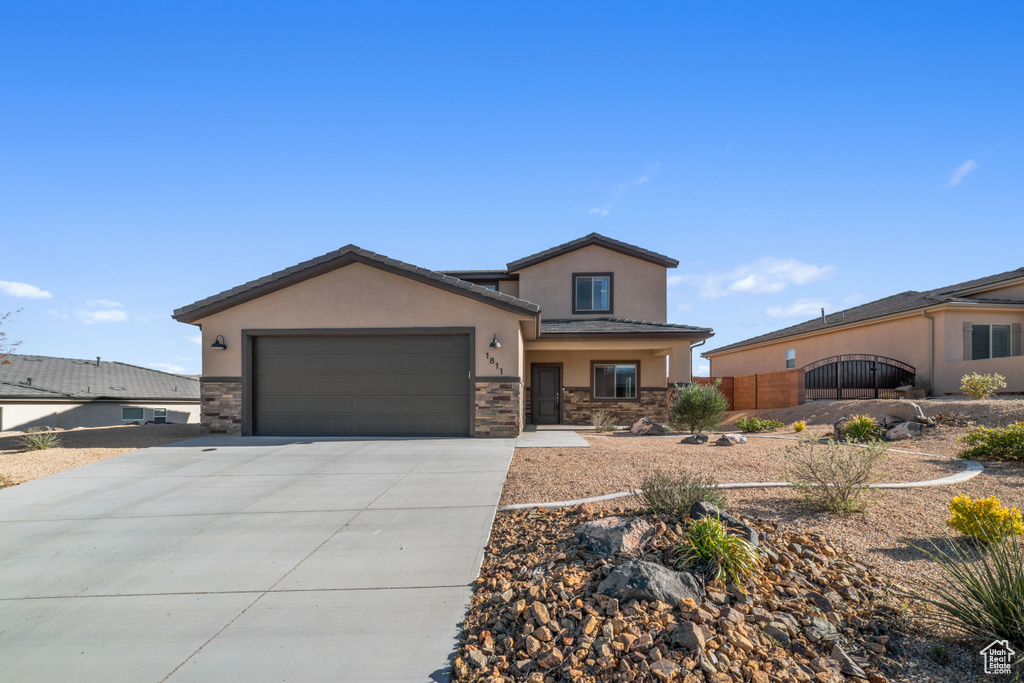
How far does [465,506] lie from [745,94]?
10.7m

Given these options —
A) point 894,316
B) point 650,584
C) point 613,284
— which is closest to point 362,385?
point 650,584

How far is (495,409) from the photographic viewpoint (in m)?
11.5

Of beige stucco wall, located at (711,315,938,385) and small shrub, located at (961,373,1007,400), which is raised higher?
beige stucco wall, located at (711,315,938,385)

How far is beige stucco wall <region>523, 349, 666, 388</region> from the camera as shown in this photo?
1712 centimetres

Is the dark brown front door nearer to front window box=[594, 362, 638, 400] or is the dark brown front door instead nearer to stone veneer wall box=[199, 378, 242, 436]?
front window box=[594, 362, 638, 400]

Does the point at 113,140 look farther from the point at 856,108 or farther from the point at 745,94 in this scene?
the point at 856,108

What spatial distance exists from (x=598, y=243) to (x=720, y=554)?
15015mm

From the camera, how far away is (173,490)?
6.92 meters

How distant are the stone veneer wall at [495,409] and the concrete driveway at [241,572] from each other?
3488 mm

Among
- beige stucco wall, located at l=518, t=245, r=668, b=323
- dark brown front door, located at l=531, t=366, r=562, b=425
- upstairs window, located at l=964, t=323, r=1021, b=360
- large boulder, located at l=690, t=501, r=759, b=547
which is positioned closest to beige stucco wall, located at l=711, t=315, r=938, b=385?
upstairs window, located at l=964, t=323, r=1021, b=360

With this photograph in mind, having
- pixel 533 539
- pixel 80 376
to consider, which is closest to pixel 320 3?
pixel 533 539

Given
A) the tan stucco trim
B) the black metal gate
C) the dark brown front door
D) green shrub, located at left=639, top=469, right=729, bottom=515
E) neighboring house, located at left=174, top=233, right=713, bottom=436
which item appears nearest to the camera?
green shrub, located at left=639, top=469, right=729, bottom=515

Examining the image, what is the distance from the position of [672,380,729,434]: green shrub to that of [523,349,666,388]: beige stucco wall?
11.1ft

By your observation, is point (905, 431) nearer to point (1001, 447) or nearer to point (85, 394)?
point (1001, 447)
